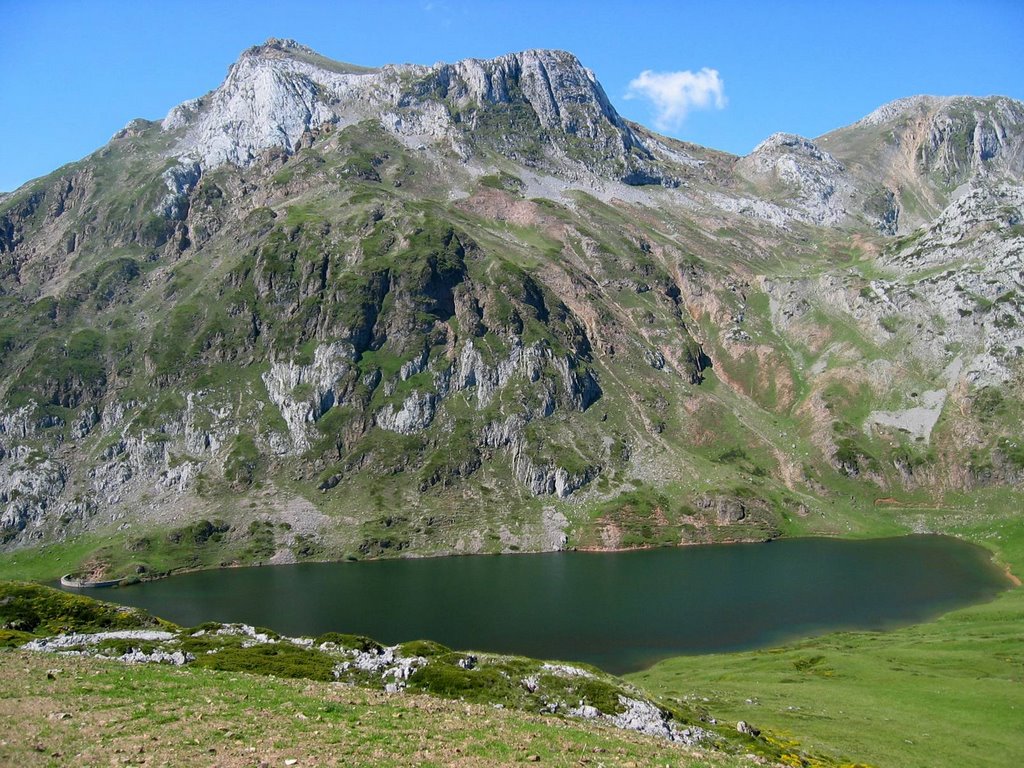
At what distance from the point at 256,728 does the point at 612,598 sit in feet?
416

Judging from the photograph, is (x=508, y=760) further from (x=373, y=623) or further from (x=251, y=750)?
(x=373, y=623)

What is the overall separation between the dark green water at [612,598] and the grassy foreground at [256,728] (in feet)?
249

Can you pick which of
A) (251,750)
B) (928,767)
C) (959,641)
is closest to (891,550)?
(959,641)

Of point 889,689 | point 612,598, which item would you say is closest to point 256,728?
point 889,689

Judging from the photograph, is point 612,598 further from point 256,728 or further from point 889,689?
point 256,728

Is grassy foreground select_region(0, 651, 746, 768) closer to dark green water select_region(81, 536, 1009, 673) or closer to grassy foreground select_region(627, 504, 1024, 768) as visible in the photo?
grassy foreground select_region(627, 504, 1024, 768)

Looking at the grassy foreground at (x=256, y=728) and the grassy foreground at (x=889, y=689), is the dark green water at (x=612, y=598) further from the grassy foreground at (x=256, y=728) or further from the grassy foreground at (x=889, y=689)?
the grassy foreground at (x=256, y=728)

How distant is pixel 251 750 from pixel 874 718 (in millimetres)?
68245

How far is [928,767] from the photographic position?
57.1 meters

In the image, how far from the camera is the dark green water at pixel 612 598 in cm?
12381

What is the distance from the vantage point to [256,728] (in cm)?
3175

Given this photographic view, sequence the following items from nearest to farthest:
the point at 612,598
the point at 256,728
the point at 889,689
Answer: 1. the point at 256,728
2. the point at 889,689
3. the point at 612,598

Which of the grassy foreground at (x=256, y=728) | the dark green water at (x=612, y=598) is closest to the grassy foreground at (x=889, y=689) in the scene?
the dark green water at (x=612, y=598)

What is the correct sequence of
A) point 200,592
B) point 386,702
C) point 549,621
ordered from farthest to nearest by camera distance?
point 200,592, point 549,621, point 386,702
